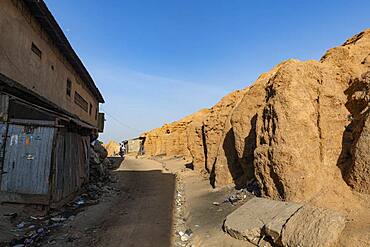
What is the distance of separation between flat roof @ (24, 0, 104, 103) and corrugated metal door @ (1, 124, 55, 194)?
498 centimetres

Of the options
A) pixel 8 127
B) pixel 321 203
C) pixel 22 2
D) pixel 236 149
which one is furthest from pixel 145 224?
pixel 22 2

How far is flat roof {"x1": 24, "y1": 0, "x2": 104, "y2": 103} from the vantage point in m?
11.1

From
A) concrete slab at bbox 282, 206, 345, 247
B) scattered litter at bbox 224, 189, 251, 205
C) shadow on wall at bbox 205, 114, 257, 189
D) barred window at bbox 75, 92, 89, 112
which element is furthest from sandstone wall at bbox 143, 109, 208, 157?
concrete slab at bbox 282, 206, 345, 247

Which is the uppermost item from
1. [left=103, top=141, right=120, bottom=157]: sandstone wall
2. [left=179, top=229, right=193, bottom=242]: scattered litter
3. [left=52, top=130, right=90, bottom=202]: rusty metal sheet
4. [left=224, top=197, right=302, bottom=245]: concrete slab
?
[left=103, top=141, right=120, bottom=157]: sandstone wall

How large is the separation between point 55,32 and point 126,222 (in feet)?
31.4

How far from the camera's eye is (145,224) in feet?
27.3

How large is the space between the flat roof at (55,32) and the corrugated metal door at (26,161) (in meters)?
4.98

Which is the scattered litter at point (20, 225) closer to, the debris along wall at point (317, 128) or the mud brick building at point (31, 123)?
the mud brick building at point (31, 123)

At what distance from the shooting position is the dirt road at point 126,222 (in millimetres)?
7043

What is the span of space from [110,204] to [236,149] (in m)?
5.35

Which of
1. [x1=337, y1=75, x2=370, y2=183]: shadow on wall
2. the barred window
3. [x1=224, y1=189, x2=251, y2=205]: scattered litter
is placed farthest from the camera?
the barred window

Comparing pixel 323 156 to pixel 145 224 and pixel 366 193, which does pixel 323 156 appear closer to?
pixel 366 193

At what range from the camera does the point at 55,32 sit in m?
13.2

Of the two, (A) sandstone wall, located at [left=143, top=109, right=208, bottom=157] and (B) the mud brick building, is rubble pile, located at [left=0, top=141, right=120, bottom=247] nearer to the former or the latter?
(B) the mud brick building
